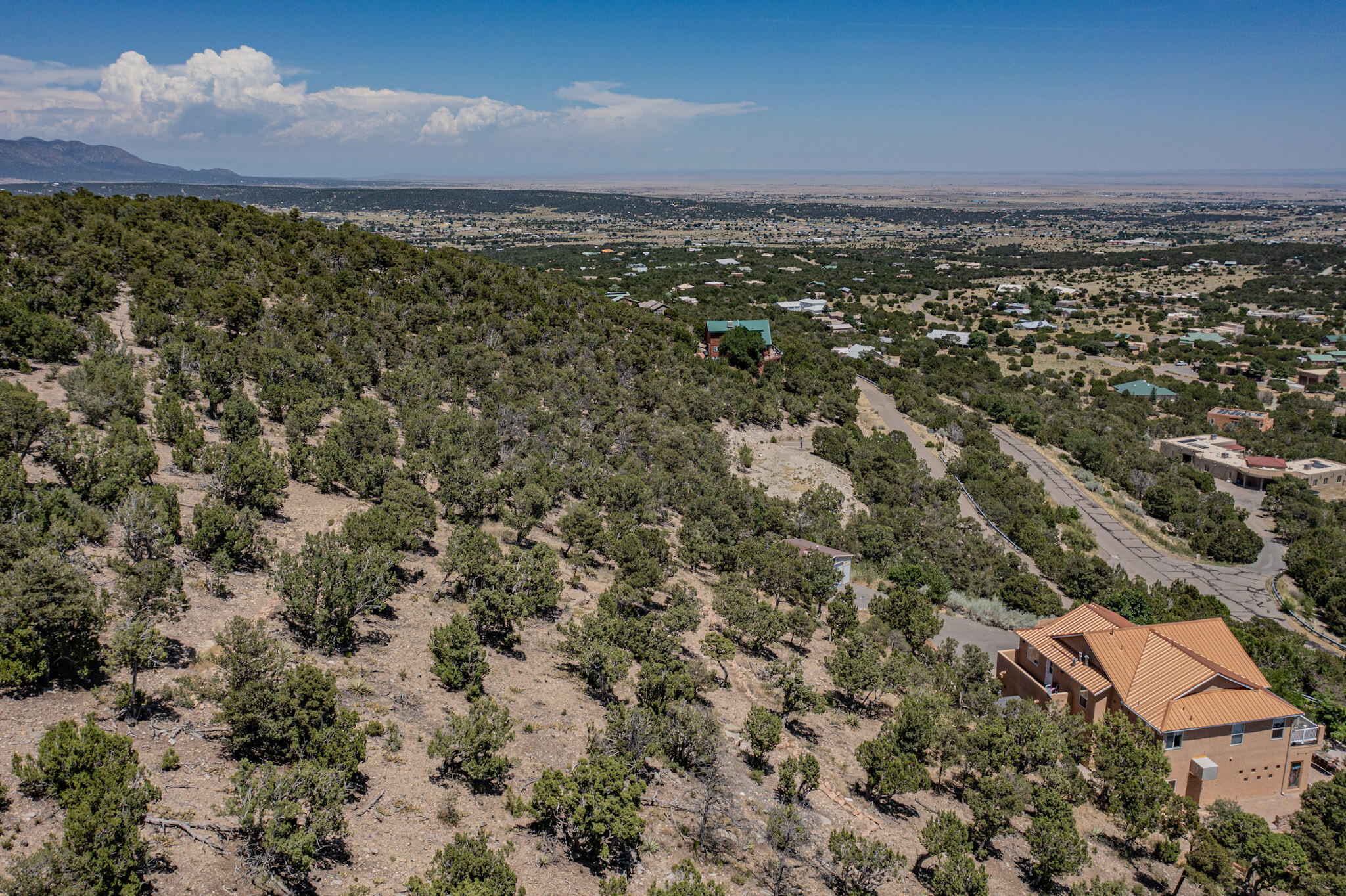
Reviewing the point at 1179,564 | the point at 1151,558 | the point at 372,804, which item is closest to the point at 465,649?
the point at 372,804

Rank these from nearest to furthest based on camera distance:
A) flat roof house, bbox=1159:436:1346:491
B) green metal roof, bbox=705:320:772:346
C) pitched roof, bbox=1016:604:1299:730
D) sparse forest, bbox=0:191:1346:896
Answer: sparse forest, bbox=0:191:1346:896
pitched roof, bbox=1016:604:1299:730
flat roof house, bbox=1159:436:1346:491
green metal roof, bbox=705:320:772:346

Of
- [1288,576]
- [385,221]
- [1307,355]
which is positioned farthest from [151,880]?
[385,221]

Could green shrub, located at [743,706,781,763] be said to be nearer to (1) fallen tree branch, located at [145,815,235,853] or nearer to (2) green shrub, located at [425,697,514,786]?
(2) green shrub, located at [425,697,514,786]

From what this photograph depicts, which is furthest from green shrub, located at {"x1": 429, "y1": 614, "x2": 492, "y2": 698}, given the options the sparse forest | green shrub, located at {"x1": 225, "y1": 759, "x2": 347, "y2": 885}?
green shrub, located at {"x1": 225, "y1": 759, "x2": 347, "y2": 885}

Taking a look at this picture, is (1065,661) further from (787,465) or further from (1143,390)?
(1143,390)

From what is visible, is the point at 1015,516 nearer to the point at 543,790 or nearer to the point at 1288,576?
the point at 1288,576

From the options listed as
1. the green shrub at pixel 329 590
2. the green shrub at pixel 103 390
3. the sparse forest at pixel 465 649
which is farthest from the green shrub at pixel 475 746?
the green shrub at pixel 103 390

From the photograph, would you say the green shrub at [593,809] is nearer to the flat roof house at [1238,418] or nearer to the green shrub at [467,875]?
the green shrub at [467,875]
